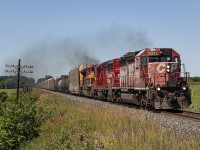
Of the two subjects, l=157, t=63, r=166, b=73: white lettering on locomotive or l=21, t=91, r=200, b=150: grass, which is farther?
l=157, t=63, r=166, b=73: white lettering on locomotive

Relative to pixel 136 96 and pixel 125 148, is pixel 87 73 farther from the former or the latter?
pixel 125 148

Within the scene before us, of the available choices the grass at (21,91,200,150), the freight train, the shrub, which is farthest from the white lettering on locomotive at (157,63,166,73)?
the shrub

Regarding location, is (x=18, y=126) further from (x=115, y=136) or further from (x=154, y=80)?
(x=115, y=136)

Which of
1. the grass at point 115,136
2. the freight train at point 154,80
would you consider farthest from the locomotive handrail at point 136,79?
the grass at point 115,136

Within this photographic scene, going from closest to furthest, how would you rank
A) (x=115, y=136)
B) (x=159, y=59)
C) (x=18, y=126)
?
(x=115, y=136) < (x=18, y=126) < (x=159, y=59)

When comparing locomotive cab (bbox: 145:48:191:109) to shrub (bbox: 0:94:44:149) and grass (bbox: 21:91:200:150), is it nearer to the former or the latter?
grass (bbox: 21:91:200:150)

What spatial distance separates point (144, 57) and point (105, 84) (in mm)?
11064

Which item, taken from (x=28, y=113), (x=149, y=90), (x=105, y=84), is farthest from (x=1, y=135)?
(x=105, y=84)

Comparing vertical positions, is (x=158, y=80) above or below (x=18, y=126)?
above

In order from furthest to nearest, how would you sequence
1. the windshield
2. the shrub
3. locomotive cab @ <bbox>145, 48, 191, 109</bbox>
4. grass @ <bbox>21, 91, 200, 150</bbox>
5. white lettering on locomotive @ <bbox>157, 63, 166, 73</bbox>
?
the windshield → white lettering on locomotive @ <bbox>157, 63, 166, 73</bbox> → locomotive cab @ <bbox>145, 48, 191, 109</bbox> → the shrub → grass @ <bbox>21, 91, 200, 150</bbox>

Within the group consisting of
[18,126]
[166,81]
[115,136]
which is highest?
[166,81]

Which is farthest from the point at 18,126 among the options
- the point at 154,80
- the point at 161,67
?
the point at 161,67

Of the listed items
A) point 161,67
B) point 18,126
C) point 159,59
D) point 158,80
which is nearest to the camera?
point 18,126

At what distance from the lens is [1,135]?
1587 centimetres
